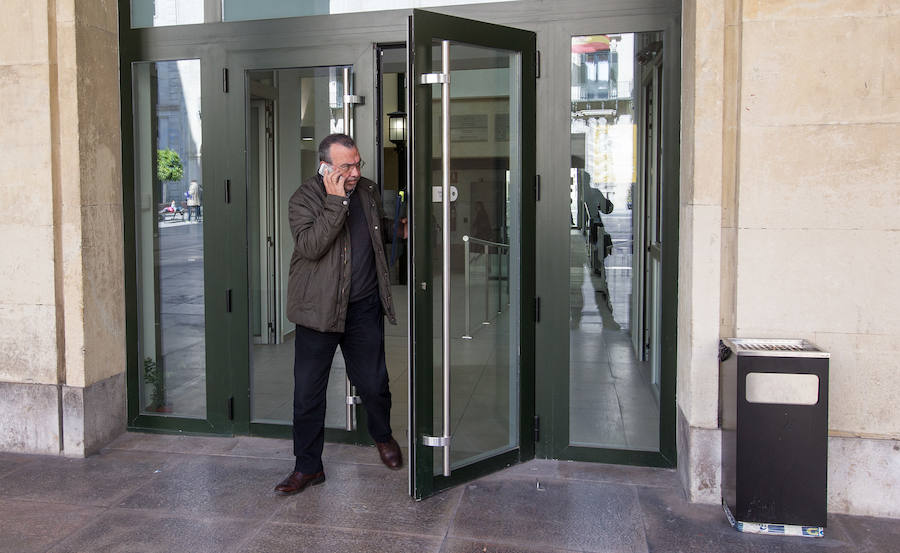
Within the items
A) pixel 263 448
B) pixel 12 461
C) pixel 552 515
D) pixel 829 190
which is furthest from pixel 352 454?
pixel 829 190

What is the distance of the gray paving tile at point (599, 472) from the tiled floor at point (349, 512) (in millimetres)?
11

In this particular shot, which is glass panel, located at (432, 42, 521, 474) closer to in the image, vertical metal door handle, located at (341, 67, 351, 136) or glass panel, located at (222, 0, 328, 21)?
vertical metal door handle, located at (341, 67, 351, 136)

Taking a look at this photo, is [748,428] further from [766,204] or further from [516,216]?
[516,216]

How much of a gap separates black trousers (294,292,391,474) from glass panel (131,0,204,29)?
7.20 ft

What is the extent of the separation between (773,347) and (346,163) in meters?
2.25

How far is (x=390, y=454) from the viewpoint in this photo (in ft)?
14.9

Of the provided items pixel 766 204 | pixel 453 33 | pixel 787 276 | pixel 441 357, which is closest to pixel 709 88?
pixel 766 204

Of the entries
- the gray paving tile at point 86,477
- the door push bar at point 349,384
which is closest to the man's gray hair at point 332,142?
the door push bar at point 349,384

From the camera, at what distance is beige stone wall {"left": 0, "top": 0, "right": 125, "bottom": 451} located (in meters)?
4.67

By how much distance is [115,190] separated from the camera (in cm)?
501

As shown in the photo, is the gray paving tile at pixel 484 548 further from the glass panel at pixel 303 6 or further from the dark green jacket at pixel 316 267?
the glass panel at pixel 303 6

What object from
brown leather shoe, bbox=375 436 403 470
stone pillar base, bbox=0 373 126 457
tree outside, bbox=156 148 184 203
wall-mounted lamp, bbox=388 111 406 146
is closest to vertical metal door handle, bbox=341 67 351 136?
tree outside, bbox=156 148 184 203

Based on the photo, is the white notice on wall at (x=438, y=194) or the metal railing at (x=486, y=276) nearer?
the white notice on wall at (x=438, y=194)

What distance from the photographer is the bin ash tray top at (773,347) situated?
11.6ft
